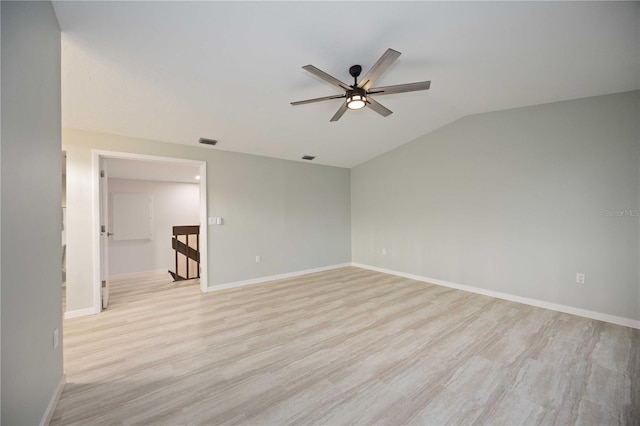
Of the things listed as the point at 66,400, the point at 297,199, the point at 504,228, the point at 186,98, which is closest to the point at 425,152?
the point at 504,228

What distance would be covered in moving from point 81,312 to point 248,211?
2.65 metres

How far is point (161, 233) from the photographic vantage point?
20.7 ft

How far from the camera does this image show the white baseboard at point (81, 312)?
317 cm

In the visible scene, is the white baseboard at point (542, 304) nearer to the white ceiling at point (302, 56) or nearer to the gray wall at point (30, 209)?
the white ceiling at point (302, 56)

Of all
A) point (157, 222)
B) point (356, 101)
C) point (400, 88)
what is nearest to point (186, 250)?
point (157, 222)

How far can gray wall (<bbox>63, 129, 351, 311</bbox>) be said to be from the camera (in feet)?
10.7

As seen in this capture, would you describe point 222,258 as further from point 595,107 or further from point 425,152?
point 595,107

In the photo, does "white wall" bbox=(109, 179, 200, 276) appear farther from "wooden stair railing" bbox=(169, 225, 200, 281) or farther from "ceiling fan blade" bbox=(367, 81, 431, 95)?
"ceiling fan blade" bbox=(367, 81, 431, 95)

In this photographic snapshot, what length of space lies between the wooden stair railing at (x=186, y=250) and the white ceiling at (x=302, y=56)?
2385 mm

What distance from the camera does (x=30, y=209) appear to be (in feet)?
4.52

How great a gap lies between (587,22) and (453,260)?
3390 millimetres

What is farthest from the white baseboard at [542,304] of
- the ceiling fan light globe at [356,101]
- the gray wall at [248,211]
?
the ceiling fan light globe at [356,101]

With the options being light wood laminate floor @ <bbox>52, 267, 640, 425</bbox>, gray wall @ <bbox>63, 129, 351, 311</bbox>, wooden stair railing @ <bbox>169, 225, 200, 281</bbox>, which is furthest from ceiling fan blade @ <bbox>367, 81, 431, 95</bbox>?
wooden stair railing @ <bbox>169, 225, 200, 281</bbox>

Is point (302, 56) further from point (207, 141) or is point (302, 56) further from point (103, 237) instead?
point (103, 237)
